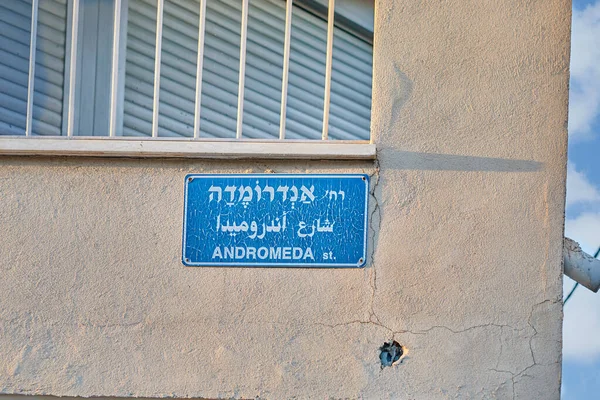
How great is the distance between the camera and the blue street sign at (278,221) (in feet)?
13.8

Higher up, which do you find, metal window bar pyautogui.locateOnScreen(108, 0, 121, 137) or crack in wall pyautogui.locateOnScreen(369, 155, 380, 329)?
metal window bar pyautogui.locateOnScreen(108, 0, 121, 137)

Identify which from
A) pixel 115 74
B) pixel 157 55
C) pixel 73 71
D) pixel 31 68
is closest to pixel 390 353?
pixel 157 55

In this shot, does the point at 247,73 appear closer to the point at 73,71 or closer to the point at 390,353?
the point at 73,71

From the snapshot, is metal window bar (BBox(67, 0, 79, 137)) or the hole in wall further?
metal window bar (BBox(67, 0, 79, 137))

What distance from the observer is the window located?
469 cm

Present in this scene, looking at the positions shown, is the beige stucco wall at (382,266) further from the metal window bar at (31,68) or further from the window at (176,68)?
the window at (176,68)

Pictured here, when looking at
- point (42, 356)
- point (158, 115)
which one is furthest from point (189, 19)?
point (42, 356)

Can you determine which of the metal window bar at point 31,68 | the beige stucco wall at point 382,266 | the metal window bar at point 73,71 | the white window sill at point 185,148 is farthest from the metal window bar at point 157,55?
the metal window bar at point 31,68

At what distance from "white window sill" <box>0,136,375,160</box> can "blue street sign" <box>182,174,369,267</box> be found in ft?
0.35

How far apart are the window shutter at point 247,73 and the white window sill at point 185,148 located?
43 cm

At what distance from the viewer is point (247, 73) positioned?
4.93 metres

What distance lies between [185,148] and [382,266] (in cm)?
111

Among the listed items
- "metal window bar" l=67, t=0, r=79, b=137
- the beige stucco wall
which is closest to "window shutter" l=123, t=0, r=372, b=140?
"metal window bar" l=67, t=0, r=79, b=137

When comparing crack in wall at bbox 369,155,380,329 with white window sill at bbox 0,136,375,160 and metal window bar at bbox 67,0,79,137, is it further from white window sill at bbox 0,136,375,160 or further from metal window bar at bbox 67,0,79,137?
metal window bar at bbox 67,0,79,137
